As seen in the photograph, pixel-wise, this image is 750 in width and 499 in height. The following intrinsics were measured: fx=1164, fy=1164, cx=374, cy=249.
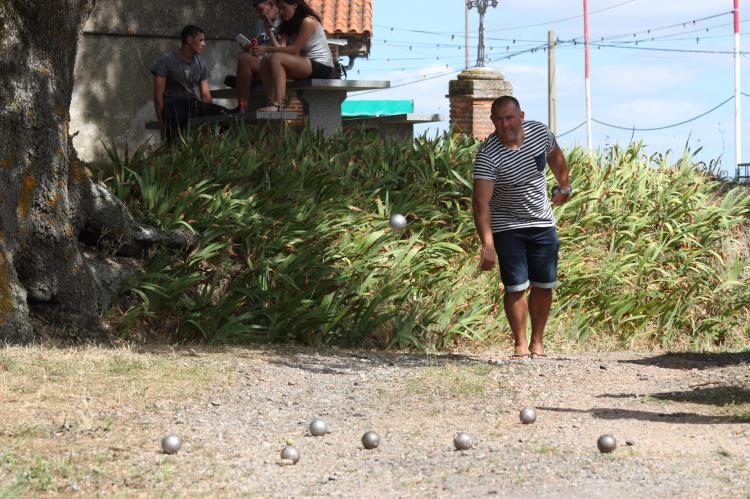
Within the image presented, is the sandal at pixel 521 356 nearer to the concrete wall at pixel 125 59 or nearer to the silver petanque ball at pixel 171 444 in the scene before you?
the silver petanque ball at pixel 171 444

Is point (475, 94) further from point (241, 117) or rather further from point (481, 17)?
point (481, 17)

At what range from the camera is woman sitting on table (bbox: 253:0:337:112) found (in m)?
11.6

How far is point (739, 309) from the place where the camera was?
38.9 ft

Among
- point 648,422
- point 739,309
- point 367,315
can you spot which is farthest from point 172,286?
point 739,309

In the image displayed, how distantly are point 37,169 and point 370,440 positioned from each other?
3909mm

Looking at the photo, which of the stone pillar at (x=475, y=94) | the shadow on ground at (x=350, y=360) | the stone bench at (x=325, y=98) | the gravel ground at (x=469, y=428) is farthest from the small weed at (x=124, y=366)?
the stone pillar at (x=475, y=94)

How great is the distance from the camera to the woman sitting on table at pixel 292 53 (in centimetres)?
1162

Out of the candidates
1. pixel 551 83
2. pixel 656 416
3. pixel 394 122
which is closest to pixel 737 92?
pixel 551 83

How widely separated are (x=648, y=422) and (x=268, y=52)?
708cm

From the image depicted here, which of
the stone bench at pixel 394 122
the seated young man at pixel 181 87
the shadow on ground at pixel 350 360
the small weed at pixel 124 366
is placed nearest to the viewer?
A: the small weed at pixel 124 366

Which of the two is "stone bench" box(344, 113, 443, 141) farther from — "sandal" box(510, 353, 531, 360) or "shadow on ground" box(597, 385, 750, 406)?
"shadow on ground" box(597, 385, 750, 406)

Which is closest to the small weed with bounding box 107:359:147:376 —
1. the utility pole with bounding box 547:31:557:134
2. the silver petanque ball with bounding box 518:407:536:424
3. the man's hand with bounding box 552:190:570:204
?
the silver petanque ball with bounding box 518:407:536:424

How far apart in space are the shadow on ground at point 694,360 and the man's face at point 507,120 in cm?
185

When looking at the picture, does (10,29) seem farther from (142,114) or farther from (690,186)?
(690,186)
